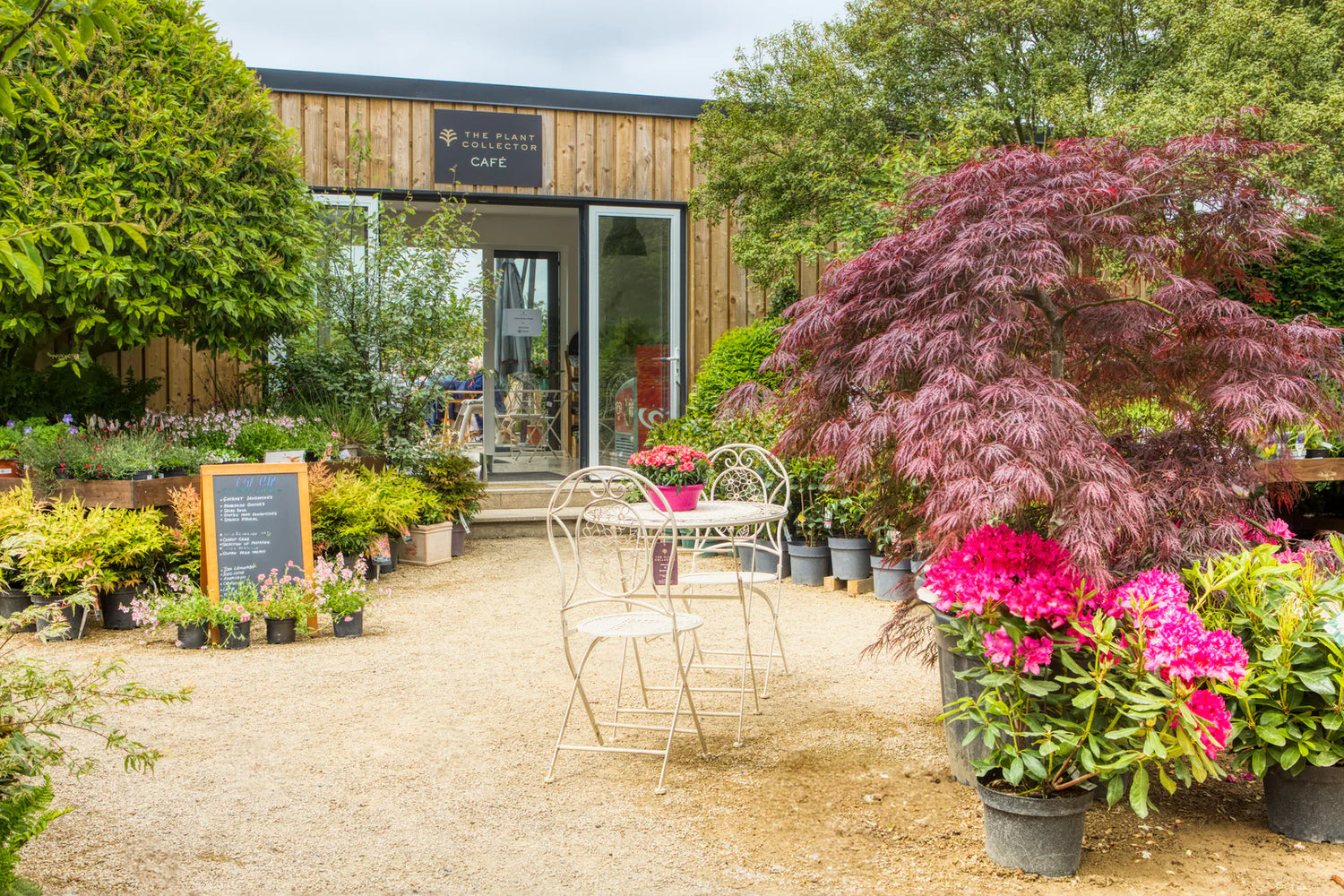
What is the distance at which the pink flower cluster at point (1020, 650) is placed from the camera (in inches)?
93.7

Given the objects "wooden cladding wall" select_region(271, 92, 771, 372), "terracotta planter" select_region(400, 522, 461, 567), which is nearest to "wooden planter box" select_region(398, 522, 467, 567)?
"terracotta planter" select_region(400, 522, 461, 567)

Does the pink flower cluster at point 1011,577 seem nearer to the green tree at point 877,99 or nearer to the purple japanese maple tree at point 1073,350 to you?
the purple japanese maple tree at point 1073,350

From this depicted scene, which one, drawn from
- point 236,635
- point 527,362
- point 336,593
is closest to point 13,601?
point 236,635

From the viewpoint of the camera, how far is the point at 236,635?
15.2 ft

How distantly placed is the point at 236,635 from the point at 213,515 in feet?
2.15

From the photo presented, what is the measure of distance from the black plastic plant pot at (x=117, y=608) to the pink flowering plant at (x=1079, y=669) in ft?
13.1

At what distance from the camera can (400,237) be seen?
7.38 meters

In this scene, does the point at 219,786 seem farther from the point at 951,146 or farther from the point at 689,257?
the point at 689,257

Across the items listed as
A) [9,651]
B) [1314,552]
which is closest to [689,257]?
[9,651]

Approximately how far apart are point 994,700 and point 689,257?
699 centimetres

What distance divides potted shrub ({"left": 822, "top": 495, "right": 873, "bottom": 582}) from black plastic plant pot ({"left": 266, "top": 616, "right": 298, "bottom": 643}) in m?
2.85

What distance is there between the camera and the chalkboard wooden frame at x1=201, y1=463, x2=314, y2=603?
16.0 feet

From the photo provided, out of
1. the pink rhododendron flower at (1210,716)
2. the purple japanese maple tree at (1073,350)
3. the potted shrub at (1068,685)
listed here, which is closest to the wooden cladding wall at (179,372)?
the purple japanese maple tree at (1073,350)

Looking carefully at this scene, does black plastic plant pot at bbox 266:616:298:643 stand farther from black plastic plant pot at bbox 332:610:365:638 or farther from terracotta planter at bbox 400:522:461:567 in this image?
terracotta planter at bbox 400:522:461:567
